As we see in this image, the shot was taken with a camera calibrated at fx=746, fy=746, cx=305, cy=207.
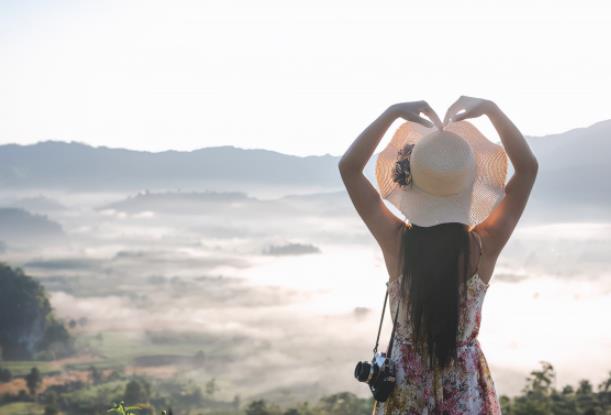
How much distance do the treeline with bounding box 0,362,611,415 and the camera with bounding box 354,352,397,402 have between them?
583 millimetres

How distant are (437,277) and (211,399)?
309ft

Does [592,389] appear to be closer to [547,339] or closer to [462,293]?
[462,293]

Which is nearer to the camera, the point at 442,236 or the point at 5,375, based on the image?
the point at 442,236

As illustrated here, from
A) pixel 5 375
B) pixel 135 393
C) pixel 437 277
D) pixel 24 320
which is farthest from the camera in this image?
pixel 24 320

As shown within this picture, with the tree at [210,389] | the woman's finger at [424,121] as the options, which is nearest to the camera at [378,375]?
the woman's finger at [424,121]

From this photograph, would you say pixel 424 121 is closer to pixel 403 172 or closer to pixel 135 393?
pixel 403 172

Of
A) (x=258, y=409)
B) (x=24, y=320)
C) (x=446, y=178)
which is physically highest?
(x=446, y=178)

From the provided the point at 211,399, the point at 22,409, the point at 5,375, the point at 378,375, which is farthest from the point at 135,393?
the point at 378,375

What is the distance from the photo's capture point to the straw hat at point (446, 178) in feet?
7.41

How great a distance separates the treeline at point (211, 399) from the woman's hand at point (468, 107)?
126 centimetres

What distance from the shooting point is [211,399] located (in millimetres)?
92750

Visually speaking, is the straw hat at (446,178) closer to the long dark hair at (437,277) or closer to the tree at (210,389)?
the long dark hair at (437,277)

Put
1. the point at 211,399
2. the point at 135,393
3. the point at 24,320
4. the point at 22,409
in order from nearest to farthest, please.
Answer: the point at 135,393 < the point at 22,409 < the point at 24,320 < the point at 211,399

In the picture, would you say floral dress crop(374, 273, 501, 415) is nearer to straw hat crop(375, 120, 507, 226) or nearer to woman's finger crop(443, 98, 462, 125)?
straw hat crop(375, 120, 507, 226)
